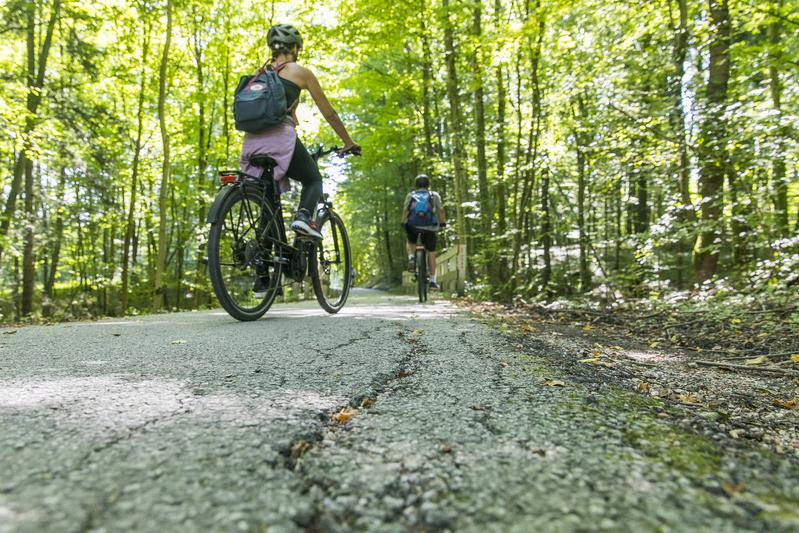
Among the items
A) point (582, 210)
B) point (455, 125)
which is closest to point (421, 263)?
point (455, 125)

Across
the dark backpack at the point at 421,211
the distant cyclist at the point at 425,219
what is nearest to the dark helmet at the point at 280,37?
the distant cyclist at the point at 425,219

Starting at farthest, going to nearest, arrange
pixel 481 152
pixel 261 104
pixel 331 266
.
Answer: pixel 481 152 < pixel 331 266 < pixel 261 104

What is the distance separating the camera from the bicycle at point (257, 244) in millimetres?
3314

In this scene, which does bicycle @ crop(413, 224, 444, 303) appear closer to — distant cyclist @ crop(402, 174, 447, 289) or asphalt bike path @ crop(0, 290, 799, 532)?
distant cyclist @ crop(402, 174, 447, 289)

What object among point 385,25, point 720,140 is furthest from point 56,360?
point 385,25

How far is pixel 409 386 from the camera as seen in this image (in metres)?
Result: 1.53

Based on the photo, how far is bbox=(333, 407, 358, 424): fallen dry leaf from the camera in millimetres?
1174

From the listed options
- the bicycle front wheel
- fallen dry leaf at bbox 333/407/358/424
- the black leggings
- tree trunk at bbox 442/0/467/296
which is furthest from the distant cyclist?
fallen dry leaf at bbox 333/407/358/424

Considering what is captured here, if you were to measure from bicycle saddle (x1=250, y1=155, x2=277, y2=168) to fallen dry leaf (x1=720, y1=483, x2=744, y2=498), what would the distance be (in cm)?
345

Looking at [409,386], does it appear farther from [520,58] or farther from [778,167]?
[520,58]

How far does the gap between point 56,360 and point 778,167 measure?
21.7 feet

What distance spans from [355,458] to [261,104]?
308cm

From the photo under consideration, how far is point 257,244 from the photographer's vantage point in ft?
12.0

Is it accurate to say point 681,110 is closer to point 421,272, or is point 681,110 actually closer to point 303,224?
point 421,272
